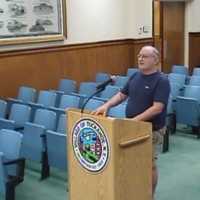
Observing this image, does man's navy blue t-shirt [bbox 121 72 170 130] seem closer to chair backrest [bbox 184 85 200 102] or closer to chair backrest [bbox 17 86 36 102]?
chair backrest [bbox 184 85 200 102]

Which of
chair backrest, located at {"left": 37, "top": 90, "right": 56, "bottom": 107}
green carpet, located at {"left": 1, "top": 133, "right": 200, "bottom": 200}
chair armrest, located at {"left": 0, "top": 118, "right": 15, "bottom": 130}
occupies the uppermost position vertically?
chair backrest, located at {"left": 37, "top": 90, "right": 56, "bottom": 107}

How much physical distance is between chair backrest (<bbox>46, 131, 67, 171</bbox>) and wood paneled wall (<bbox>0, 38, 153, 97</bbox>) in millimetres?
2987

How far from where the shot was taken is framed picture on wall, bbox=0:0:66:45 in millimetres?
7180

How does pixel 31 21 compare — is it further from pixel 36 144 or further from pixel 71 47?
pixel 36 144

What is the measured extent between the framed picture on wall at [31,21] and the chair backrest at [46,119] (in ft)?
7.97

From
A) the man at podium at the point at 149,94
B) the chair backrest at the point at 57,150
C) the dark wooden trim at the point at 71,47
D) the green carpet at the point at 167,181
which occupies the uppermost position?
the dark wooden trim at the point at 71,47

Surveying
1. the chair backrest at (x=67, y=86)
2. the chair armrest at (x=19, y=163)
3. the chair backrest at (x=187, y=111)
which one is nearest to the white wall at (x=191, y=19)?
the chair backrest at (x=67, y=86)

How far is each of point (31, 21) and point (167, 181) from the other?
14.1 ft

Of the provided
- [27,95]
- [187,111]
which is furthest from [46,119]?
[187,111]

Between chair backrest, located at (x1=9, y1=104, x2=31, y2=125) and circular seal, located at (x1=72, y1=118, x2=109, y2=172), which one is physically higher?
circular seal, located at (x1=72, y1=118, x2=109, y2=172)

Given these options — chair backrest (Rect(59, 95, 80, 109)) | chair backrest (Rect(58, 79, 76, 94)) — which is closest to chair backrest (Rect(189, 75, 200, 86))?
chair backrest (Rect(58, 79, 76, 94))

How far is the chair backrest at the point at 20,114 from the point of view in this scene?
17.7ft

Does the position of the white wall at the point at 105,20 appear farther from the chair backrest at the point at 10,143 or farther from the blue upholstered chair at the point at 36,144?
the chair backrest at the point at 10,143

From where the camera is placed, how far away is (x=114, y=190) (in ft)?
8.75
